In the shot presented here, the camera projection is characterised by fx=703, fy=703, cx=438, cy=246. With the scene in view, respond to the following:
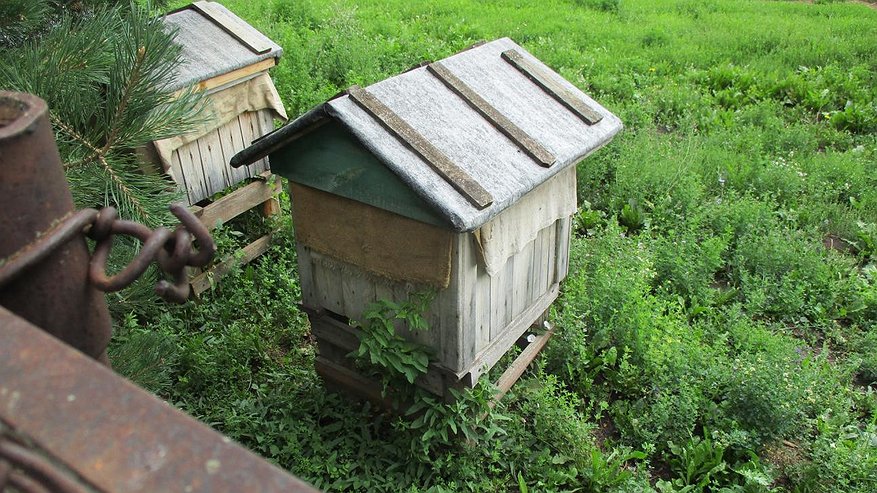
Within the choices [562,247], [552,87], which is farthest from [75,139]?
[562,247]

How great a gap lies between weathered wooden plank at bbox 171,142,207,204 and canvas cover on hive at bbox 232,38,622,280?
1.33m

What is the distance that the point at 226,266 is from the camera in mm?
5082

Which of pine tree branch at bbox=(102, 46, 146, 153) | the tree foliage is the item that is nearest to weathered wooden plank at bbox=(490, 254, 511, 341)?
the tree foliage

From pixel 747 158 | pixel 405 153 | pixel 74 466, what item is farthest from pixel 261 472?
pixel 747 158

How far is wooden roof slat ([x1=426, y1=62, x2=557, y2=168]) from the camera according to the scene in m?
3.35

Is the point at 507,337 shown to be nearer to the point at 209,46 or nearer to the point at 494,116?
the point at 494,116

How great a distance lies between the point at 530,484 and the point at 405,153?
1.89 m

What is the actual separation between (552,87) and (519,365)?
5.32 feet

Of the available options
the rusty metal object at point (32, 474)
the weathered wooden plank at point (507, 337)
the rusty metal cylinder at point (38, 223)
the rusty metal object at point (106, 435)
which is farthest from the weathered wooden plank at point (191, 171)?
the rusty metal object at point (32, 474)

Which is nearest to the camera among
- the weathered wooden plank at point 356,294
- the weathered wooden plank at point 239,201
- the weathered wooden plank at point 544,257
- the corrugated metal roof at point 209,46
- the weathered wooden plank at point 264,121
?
the weathered wooden plank at point 356,294

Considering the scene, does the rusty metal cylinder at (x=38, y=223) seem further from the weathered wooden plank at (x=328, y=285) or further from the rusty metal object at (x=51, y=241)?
the weathered wooden plank at (x=328, y=285)

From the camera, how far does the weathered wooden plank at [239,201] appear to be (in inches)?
192

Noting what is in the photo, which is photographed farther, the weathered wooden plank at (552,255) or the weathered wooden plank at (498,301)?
the weathered wooden plank at (552,255)

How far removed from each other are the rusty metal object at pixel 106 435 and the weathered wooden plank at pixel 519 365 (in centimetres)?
305
